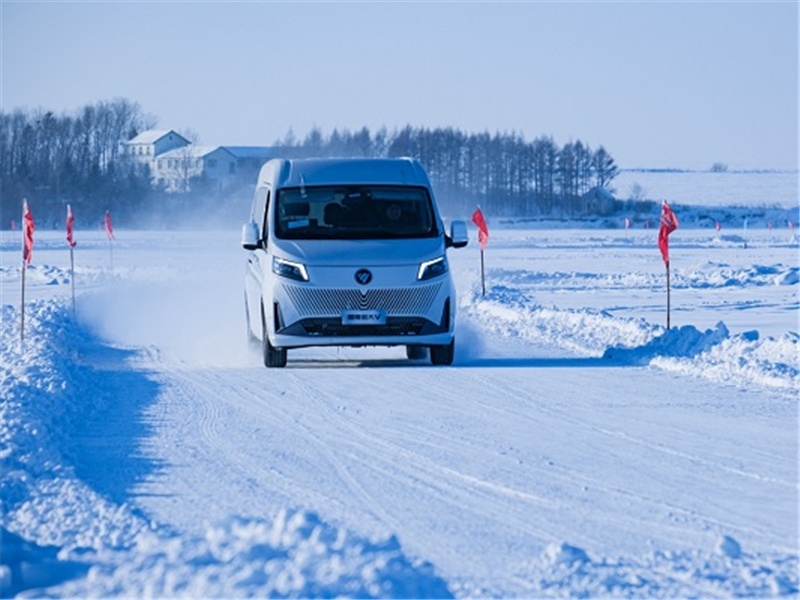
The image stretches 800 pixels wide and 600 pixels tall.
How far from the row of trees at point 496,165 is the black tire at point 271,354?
12748cm

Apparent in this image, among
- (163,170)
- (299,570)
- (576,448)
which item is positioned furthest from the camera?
(163,170)

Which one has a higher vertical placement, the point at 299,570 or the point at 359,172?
the point at 359,172

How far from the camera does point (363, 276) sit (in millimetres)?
15734

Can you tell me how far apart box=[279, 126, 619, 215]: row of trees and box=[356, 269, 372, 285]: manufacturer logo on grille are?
128 meters

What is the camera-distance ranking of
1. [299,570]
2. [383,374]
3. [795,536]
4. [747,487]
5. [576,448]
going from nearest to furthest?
[299,570] < [795,536] < [747,487] < [576,448] < [383,374]

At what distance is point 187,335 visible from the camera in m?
21.2

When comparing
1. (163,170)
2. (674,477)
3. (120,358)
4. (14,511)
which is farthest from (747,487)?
(163,170)

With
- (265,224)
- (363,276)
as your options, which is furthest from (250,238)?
(363,276)

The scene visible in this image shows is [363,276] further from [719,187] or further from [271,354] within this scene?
[719,187]

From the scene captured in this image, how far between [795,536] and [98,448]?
4934 millimetres

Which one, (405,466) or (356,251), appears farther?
(356,251)

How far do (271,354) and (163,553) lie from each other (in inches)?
371

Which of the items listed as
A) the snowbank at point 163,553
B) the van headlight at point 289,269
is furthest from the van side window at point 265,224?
the snowbank at point 163,553

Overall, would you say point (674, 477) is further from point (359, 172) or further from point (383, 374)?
point (359, 172)
